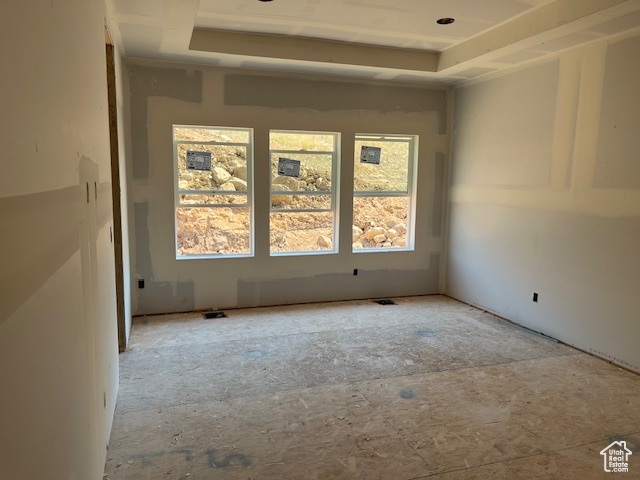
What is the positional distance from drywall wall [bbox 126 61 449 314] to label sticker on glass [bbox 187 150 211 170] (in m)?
0.22

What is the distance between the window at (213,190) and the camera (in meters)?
4.92

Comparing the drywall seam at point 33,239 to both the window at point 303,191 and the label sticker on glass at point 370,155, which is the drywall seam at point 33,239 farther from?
the label sticker on glass at point 370,155

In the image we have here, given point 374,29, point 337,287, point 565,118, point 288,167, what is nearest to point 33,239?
point 374,29

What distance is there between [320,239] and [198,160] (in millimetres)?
1702

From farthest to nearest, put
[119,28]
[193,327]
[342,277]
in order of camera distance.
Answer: [342,277], [193,327], [119,28]

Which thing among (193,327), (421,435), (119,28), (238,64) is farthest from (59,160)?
(238,64)

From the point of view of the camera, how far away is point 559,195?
4258 millimetres

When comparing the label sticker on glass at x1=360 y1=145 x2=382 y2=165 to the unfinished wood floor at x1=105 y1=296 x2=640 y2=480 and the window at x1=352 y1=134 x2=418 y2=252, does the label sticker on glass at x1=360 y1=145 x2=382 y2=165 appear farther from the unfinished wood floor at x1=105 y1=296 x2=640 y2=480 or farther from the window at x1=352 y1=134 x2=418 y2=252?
the unfinished wood floor at x1=105 y1=296 x2=640 y2=480

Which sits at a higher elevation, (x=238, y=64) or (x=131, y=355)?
(x=238, y=64)

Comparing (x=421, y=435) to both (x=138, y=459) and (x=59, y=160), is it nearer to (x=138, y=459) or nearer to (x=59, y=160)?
(x=138, y=459)

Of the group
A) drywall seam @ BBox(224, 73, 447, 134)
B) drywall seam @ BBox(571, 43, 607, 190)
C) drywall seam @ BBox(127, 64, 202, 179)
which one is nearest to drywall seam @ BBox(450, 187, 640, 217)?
drywall seam @ BBox(571, 43, 607, 190)

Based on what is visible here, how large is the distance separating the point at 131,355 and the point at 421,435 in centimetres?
244

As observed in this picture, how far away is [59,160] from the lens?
1423mm

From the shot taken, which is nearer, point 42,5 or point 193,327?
point 42,5
